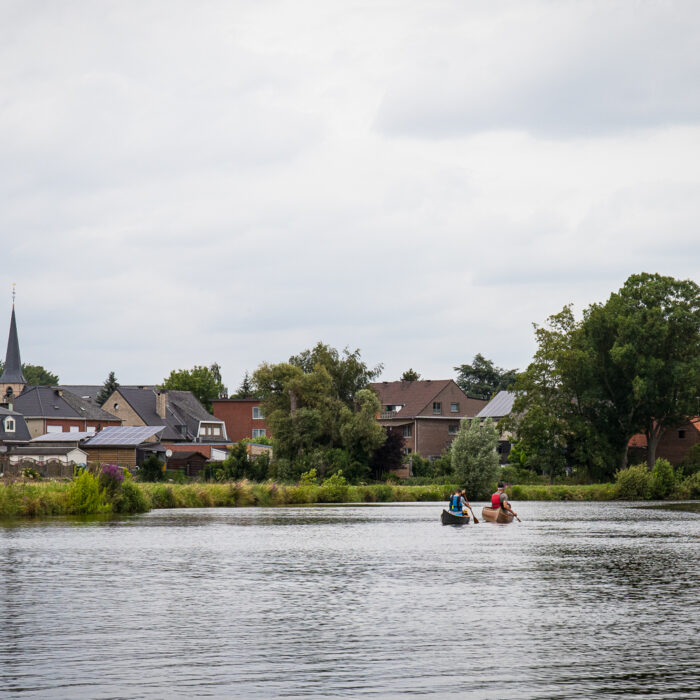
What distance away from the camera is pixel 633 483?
299ft

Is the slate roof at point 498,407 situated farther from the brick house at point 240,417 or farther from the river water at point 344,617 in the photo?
the river water at point 344,617

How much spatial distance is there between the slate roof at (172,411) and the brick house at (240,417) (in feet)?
14.7

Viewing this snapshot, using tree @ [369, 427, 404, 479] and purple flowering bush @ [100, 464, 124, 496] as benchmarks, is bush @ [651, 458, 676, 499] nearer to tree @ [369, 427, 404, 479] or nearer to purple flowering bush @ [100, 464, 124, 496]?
tree @ [369, 427, 404, 479]

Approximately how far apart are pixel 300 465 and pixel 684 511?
3806 cm

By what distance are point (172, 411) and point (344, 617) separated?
115212 millimetres

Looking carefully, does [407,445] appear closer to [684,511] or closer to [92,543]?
[684,511]

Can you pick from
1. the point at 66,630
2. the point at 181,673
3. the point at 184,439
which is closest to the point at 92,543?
the point at 66,630

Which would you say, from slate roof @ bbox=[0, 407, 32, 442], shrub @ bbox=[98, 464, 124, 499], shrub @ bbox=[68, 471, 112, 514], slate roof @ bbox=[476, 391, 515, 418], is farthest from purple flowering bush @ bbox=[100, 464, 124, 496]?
slate roof @ bbox=[476, 391, 515, 418]

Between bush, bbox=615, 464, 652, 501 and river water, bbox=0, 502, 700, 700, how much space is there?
51.0 m

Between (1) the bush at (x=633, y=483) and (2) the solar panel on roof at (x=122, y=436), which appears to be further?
(2) the solar panel on roof at (x=122, y=436)

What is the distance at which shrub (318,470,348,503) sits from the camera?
269 feet

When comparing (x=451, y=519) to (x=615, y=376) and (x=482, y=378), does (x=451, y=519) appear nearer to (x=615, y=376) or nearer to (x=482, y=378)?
(x=615, y=376)

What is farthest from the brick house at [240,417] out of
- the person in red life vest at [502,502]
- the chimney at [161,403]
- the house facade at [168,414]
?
Answer: the person in red life vest at [502,502]

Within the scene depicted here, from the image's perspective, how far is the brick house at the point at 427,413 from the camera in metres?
132
